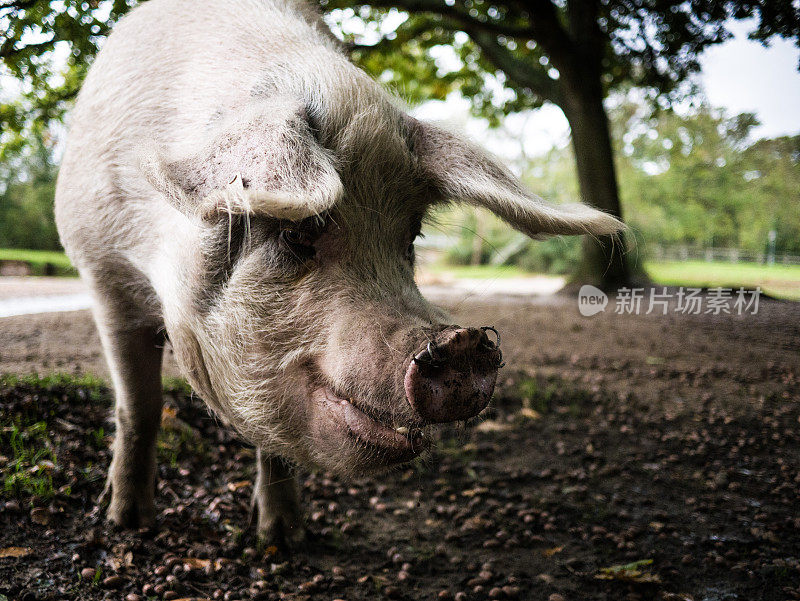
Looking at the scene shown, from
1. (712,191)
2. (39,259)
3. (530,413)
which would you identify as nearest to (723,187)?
(712,191)

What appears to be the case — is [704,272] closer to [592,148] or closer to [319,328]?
[319,328]

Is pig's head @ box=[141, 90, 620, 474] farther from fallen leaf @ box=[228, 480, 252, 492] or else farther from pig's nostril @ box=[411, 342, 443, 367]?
fallen leaf @ box=[228, 480, 252, 492]

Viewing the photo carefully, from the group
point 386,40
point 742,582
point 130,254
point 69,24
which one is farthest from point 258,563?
point 386,40

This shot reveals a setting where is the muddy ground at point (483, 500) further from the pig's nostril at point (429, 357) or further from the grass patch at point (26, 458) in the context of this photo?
the pig's nostril at point (429, 357)

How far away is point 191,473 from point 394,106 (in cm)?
210

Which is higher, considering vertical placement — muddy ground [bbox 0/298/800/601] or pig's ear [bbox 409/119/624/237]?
pig's ear [bbox 409/119/624/237]

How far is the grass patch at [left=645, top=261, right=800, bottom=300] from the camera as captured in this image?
3.09 m

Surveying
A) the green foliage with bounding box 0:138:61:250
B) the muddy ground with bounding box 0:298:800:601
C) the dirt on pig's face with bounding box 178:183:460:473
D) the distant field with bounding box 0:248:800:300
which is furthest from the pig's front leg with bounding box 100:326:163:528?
the green foliage with bounding box 0:138:61:250

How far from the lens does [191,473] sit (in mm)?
2996

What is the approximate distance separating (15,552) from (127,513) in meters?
0.43

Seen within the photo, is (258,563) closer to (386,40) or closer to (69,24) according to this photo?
(69,24)

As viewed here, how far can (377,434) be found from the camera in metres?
1.58

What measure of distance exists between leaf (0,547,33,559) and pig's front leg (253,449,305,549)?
0.84 meters

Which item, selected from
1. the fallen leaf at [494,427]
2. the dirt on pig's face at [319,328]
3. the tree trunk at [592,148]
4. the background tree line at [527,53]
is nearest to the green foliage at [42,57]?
the background tree line at [527,53]
